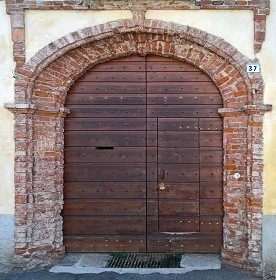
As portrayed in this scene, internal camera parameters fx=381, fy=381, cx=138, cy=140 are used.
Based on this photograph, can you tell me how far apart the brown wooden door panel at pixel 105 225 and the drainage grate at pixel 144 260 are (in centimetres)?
35

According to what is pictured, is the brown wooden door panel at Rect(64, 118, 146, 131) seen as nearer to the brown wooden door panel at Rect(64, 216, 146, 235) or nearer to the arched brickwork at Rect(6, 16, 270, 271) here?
the arched brickwork at Rect(6, 16, 270, 271)

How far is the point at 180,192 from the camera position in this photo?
18.4 ft

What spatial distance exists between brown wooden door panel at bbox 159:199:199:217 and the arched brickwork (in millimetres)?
501

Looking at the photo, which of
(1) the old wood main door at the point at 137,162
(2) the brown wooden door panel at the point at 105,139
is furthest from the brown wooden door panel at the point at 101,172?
(2) the brown wooden door panel at the point at 105,139

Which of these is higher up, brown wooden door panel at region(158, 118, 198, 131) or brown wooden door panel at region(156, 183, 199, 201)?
brown wooden door panel at region(158, 118, 198, 131)

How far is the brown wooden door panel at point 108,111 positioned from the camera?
18.5ft

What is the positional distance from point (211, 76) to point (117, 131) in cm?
158

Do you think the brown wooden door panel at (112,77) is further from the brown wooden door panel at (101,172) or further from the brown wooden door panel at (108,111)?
the brown wooden door panel at (101,172)

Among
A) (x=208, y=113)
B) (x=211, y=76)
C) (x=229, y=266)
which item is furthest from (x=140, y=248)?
(x=211, y=76)

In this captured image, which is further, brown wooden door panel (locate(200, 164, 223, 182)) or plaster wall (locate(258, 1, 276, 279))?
brown wooden door panel (locate(200, 164, 223, 182))

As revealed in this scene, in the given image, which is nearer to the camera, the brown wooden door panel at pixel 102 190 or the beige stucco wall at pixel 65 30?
the beige stucco wall at pixel 65 30

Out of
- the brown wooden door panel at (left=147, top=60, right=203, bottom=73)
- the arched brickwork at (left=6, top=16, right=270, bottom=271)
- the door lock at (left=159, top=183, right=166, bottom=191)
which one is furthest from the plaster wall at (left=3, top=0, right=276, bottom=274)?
the door lock at (left=159, top=183, right=166, bottom=191)

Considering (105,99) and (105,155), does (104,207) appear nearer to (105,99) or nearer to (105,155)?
(105,155)

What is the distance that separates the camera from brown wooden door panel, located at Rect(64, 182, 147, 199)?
5.65 meters
